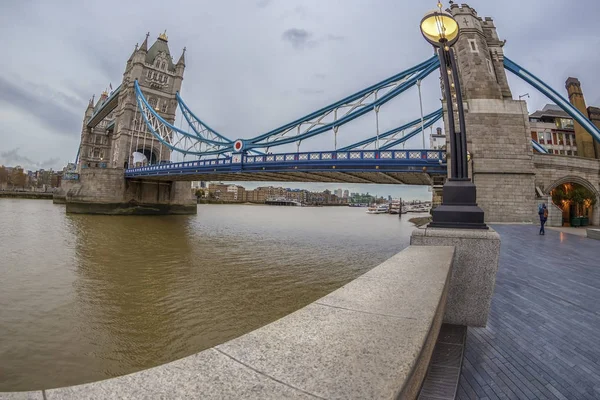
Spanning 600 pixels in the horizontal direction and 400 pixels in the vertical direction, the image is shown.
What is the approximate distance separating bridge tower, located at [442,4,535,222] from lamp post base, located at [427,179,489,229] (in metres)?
11.8

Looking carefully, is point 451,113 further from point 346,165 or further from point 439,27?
point 346,165

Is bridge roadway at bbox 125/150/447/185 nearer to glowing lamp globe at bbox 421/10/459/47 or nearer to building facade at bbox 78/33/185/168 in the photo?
glowing lamp globe at bbox 421/10/459/47

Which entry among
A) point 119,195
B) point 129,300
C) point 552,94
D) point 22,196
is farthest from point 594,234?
point 22,196

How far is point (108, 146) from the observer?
5041 centimetres

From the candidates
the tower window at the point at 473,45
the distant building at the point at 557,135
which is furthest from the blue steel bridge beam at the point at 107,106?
the distant building at the point at 557,135

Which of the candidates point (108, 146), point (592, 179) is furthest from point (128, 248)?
point (108, 146)

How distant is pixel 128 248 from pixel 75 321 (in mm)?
6524

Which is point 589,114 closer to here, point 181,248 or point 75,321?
point 181,248

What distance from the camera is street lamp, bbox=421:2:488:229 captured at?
122 inches

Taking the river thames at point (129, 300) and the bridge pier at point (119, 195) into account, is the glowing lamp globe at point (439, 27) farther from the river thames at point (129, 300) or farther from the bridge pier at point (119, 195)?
the bridge pier at point (119, 195)

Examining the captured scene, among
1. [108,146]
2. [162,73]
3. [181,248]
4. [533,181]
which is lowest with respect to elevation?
[181,248]

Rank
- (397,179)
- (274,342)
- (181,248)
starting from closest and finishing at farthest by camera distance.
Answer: (274,342) < (181,248) < (397,179)

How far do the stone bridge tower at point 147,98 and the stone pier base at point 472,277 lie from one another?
3521 cm

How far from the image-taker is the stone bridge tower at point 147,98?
31797 mm
